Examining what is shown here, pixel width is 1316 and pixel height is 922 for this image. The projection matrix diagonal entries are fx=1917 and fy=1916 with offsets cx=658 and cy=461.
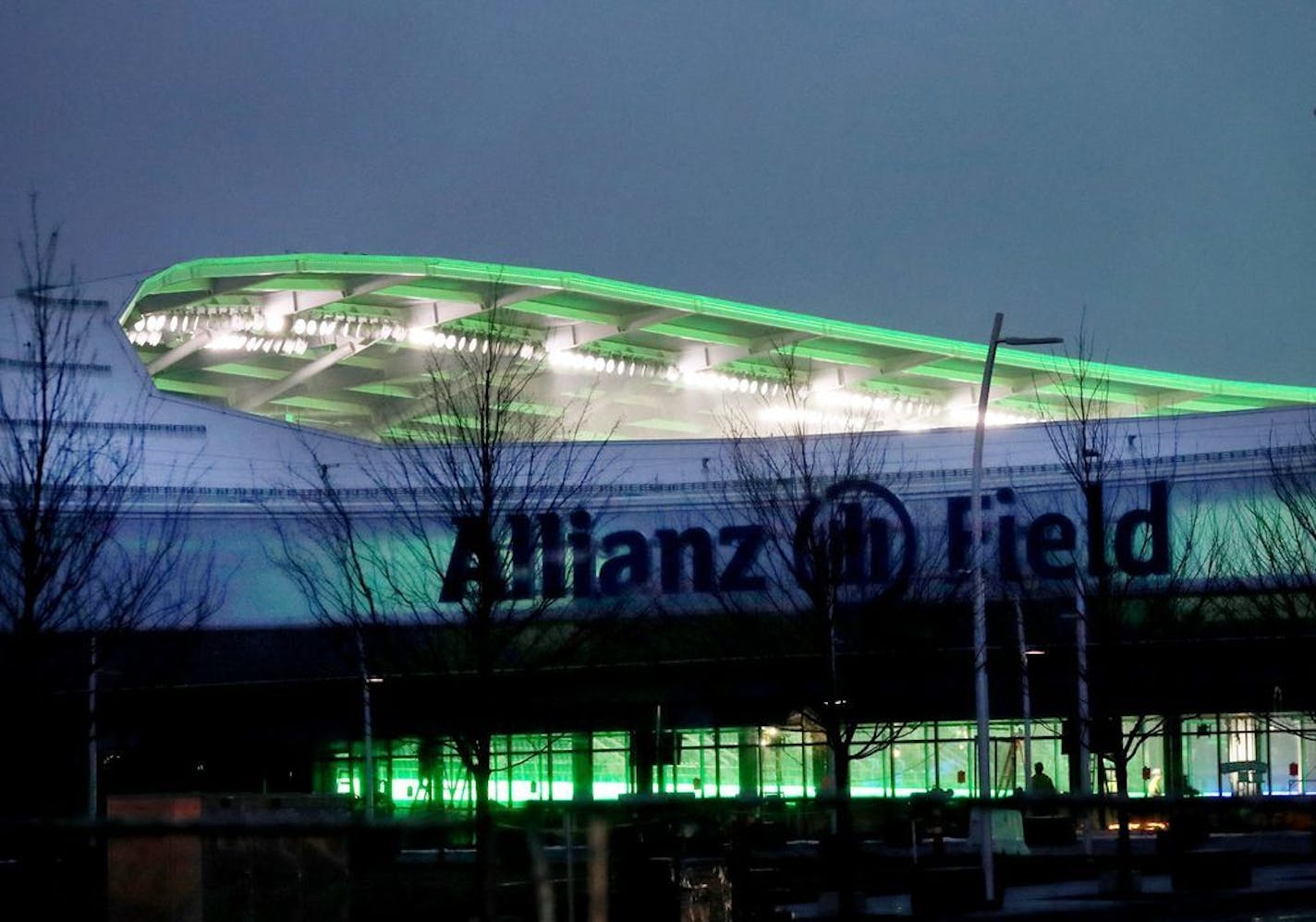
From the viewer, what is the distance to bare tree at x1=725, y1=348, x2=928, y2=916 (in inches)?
1055

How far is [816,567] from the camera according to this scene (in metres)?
26.4

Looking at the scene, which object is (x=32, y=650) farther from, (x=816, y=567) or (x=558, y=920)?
(x=558, y=920)

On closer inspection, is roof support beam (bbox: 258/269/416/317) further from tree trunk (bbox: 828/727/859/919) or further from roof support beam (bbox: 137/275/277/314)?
tree trunk (bbox: 828/727/859/919)

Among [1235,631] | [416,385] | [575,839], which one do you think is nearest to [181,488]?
[416,385]

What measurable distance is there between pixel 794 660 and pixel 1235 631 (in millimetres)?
8969

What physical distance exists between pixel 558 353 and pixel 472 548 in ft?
92.7

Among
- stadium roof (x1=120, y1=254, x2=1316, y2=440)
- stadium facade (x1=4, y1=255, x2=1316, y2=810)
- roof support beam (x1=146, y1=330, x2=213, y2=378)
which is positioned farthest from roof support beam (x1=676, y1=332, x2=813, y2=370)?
roof support beam (x1=146, y1=330, x2=213, y2=378)

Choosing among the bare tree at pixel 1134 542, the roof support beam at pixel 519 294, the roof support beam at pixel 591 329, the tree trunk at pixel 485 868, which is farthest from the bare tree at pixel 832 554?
the tree trunk at pixel 485 868

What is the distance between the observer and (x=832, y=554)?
2677 cm

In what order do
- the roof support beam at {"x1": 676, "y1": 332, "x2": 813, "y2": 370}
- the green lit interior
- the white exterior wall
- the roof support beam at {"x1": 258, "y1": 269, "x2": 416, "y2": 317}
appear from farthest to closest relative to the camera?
the roof support beam at {"x1": 676, "y1": 332, "x2": 813, "y2": 370} < the roof support beam at {"x1": 258, "y1": 269, "x2": 416, "y2": 317} < the green lit interior < the white exterior wall

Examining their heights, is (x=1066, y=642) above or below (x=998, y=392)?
below

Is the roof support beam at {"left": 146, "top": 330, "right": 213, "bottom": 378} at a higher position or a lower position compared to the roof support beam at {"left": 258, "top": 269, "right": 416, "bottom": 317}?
lower

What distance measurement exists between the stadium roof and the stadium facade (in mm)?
134

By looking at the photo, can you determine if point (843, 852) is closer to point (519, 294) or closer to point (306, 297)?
point (519, 294)
